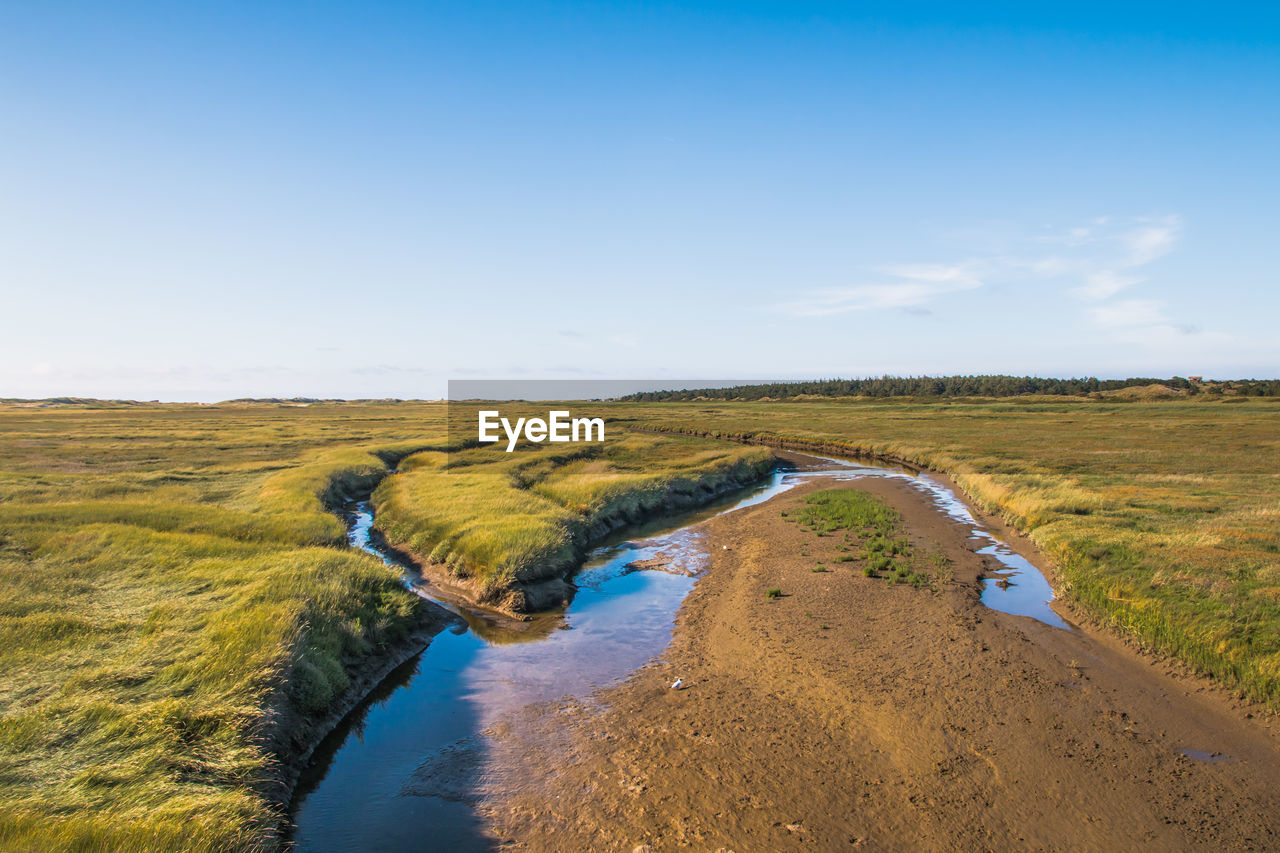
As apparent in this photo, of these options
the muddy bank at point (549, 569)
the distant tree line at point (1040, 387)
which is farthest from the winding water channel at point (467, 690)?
the distant tree line at point (1040, 387)

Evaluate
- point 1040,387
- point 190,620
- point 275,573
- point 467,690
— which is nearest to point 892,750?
point 467,690

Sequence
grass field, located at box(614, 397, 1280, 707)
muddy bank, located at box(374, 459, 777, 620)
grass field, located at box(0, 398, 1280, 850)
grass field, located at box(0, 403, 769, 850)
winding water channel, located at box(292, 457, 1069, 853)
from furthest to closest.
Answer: muddy bank, located at box(374, 459, 777, 620), grass field, located at box(614, 397, 1280, 707), winding water channel, located at box(292, 457, 1069, 853), grass field, located at box(0, 398, 1280, 850), grass field, located at box(0, 403, 769, 850)

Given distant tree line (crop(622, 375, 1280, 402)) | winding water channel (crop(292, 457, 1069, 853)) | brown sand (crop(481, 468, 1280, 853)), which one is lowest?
winding water channel (crop(292, 457, 1069, 853))

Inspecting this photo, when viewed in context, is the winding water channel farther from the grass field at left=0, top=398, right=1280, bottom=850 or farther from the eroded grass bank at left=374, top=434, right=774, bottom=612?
the eroded grass bank at left=374, top=434, right=774, bottom=612

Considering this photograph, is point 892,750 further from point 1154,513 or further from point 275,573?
point 1154,513

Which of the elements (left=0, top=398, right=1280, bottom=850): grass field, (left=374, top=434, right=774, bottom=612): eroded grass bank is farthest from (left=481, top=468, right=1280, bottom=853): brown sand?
(left=374, top=434, right=774, bottom=612): eroded grass bank

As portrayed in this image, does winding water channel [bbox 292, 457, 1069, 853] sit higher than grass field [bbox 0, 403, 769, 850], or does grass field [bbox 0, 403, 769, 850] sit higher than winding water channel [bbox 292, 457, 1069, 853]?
grass field [bbox 0, 403, 769, 850]
